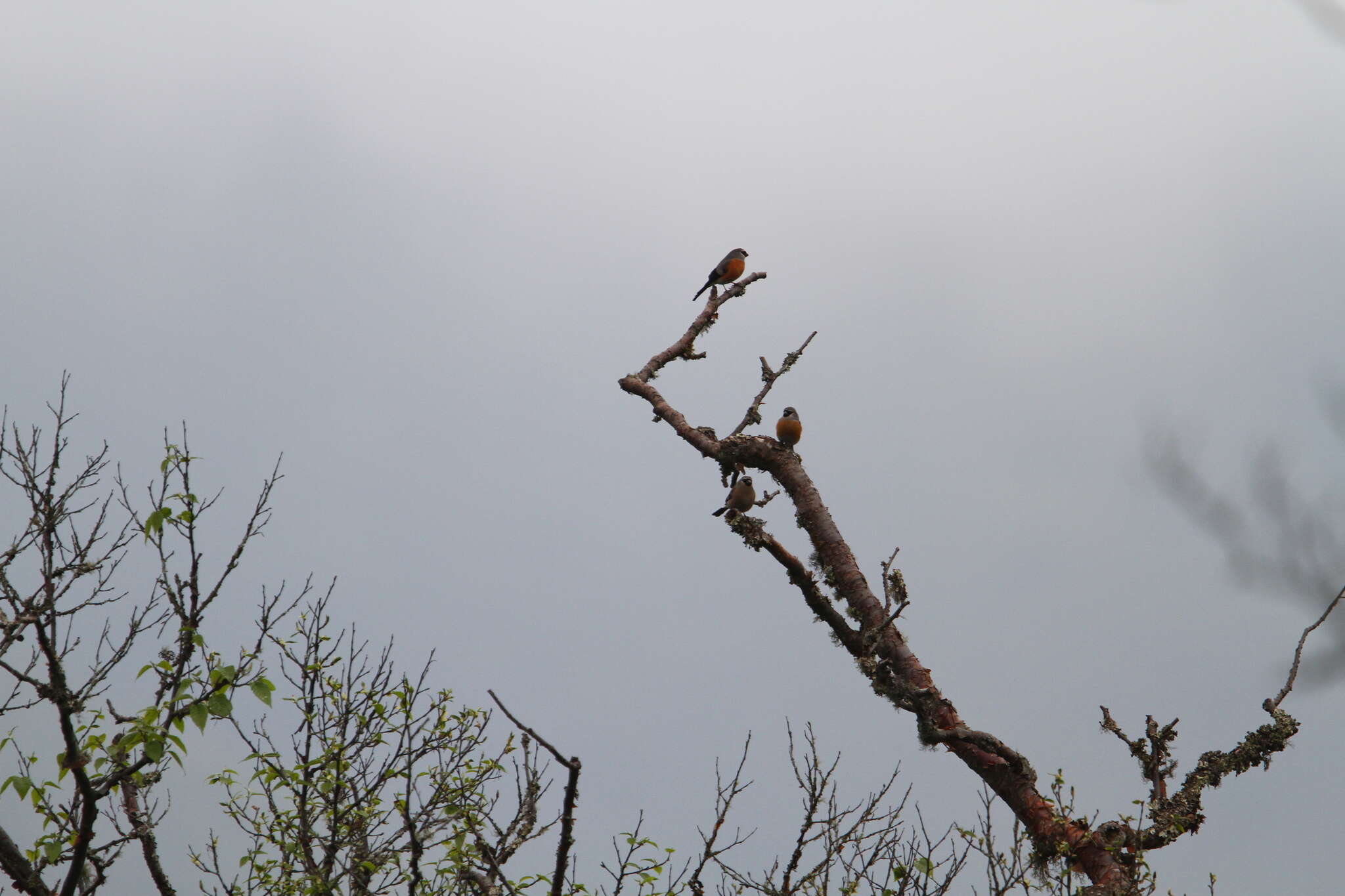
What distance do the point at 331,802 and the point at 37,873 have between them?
2.86 metres

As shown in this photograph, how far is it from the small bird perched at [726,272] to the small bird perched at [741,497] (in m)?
3.47

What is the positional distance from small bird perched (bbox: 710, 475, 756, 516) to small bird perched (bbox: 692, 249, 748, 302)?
347 cm

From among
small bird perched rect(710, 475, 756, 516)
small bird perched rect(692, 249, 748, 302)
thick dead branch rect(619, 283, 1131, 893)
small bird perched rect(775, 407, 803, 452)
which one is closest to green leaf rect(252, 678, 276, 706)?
thick dead branch rect(619, 283, 1131, 893)

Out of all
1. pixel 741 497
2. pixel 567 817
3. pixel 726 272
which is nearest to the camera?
pixel 567 817

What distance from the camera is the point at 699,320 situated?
9023 mm

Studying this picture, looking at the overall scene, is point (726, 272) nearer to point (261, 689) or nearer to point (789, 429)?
point (789, 429)

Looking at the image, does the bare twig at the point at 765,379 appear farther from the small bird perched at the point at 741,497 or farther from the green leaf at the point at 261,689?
the green leaf at the point at 261,689

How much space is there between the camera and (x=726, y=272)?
10219mm

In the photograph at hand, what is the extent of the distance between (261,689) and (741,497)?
4.05m

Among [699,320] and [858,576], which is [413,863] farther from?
[699,320]

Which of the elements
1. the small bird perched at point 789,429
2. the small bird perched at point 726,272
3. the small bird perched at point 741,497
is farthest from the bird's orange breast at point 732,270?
the small bird perched at point 741,497

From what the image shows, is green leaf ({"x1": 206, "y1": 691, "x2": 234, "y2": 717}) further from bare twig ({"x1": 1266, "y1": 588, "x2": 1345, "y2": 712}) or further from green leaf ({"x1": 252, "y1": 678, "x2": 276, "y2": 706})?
bare twig ({"x1": 1266, "y1": 588, "x2": 1345, "y2": 712})

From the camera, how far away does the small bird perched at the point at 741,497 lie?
7180 mm

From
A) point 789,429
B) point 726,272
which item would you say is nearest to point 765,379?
point 789,429
